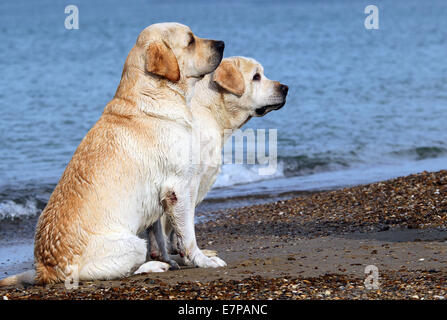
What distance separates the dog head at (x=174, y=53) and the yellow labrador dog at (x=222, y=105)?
0.53 meters

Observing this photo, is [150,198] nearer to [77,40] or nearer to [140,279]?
[140,279]

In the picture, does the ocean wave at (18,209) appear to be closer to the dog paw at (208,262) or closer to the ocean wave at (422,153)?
the dog paw at (208,262)

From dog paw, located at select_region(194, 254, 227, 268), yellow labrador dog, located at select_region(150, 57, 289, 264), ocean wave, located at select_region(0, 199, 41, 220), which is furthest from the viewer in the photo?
ocean wave, located at select_region(0, 199, 41, 220)

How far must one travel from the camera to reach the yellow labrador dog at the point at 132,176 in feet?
17.7

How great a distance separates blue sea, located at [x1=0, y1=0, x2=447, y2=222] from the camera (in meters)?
12.7

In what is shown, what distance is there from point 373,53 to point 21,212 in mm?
30598

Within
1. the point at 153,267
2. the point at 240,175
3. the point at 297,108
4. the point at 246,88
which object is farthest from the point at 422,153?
the point at 153,267

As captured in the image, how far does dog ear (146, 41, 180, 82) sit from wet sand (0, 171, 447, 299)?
167cm

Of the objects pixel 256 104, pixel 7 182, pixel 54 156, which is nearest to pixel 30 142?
pixel 54 156

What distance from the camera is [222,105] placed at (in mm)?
6688

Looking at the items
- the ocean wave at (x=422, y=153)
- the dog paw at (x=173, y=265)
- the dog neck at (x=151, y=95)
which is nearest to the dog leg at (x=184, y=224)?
the dog paw at (x=173, y=265)

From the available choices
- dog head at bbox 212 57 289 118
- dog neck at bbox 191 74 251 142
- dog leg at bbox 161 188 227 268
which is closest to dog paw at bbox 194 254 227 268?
dog leg at bbox 161 188 227 268

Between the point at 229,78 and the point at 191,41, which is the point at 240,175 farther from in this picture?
the point at 191,41

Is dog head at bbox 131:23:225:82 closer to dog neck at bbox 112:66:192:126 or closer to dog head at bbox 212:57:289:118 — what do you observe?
dog neck at bbox 112:66:192:126
